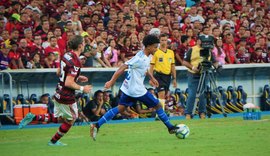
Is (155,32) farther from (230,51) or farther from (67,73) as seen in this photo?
(67,73)

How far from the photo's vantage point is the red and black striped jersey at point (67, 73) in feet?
53.2

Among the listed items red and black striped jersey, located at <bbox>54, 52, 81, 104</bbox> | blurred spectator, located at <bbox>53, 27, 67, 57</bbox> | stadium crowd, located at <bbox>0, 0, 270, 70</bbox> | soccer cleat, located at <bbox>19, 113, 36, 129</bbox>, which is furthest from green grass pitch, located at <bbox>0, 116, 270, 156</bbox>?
blurred spectator, located at <bbox>53, 27, 67, 57</bbox>

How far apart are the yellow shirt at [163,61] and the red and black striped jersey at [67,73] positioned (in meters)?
7.69

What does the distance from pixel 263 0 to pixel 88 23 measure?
10096 mm

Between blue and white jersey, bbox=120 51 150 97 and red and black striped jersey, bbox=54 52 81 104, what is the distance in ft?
4.42

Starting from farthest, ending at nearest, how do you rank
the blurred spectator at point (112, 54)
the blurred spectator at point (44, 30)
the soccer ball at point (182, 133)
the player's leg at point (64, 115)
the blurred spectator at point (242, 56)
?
the blurred spectator at point (242, 56)
the blurred spectator at point (112, 54)
the blurred spectator at point (44, 30)
the soccer ball at point (182, 133)
the player's leg at point (64, 115)

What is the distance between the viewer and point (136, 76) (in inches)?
692

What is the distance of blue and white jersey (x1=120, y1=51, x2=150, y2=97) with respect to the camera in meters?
17.4

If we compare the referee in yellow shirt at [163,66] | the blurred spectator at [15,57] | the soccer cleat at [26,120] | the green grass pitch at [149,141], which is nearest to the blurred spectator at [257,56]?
the referee in yellow shirt at [163,66]

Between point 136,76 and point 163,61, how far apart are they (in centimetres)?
669

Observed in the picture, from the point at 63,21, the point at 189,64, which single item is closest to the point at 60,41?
the point at 63,21

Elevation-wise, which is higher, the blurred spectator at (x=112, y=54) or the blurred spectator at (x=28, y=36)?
the blurred spectator at (x=28, y=36)

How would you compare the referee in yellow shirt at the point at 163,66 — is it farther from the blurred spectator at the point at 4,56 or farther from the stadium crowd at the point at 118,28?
the blurred spectator at the point at 4,56

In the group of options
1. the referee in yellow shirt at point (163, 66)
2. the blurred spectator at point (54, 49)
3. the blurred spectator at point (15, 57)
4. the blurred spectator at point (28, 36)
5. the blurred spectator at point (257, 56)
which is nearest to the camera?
the referee in yellow shirt at point (163, 66)
